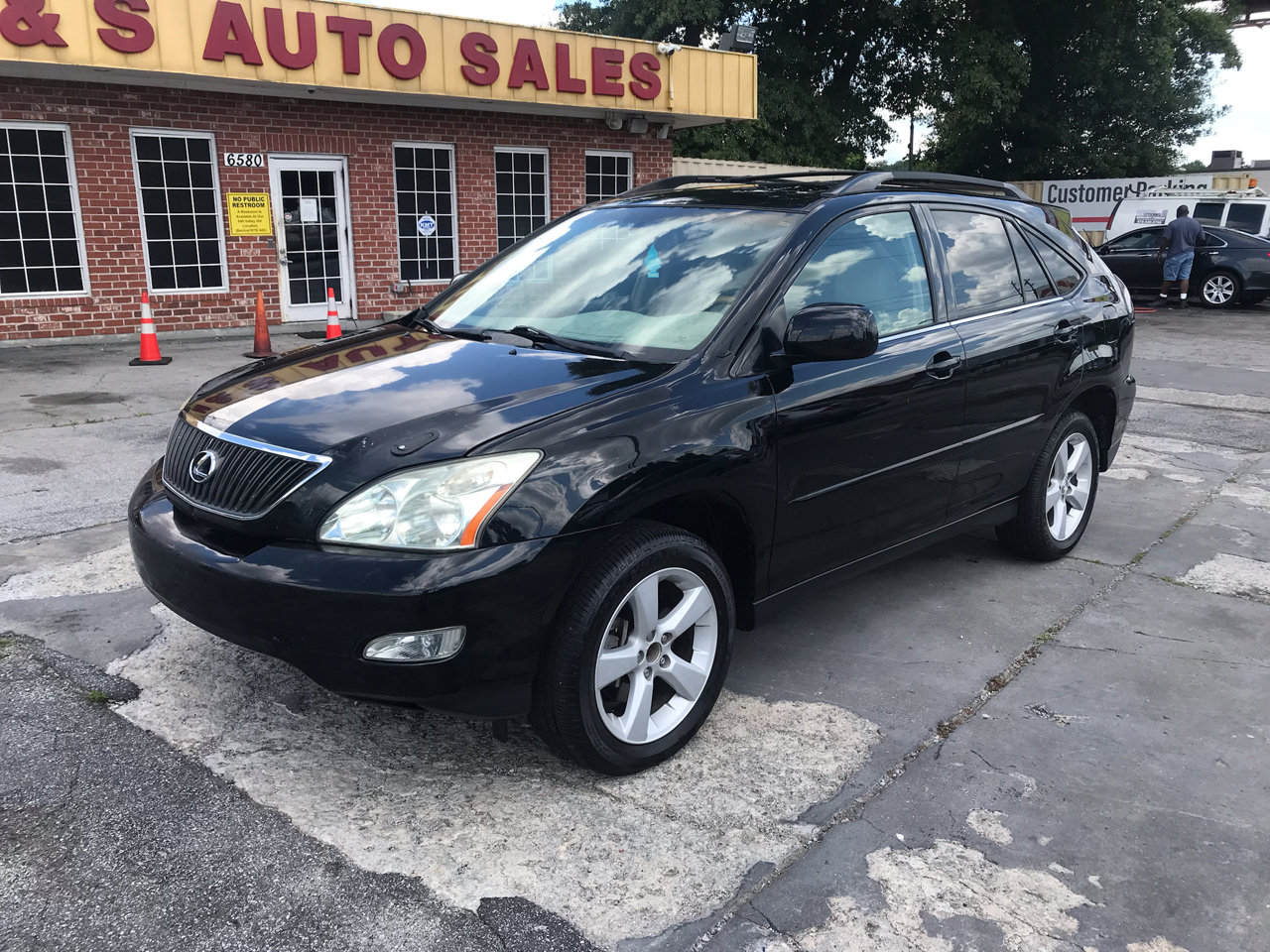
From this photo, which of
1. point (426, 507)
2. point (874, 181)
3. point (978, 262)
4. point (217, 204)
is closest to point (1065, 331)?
point (978, 262)

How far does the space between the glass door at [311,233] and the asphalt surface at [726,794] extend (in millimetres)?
9647

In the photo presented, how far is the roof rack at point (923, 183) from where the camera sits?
3.93 m

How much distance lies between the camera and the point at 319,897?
2455 millimetres

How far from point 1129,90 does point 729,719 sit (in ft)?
107

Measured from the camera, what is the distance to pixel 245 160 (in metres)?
12.9

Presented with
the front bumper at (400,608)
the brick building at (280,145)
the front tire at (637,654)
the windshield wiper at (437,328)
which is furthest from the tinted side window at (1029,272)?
the brick building at (280,145)

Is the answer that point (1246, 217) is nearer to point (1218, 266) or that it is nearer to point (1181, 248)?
point (1218, 266)

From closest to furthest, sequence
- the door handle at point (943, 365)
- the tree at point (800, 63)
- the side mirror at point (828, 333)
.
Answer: the side mirror at point (828, 333) → the door handle at point (943, 365) → the tree at point (800, 63)

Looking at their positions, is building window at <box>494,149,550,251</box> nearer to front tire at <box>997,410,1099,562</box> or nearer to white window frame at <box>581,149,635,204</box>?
white window frame at <box>581,149,635,204</box>

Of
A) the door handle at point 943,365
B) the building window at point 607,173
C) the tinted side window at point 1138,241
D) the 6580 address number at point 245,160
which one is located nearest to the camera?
the door handle at point 943,365

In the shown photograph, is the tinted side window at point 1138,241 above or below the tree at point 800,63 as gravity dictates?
below

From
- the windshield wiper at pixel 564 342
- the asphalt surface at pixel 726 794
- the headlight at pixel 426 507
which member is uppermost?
the windshield wiper at pixel 564 342

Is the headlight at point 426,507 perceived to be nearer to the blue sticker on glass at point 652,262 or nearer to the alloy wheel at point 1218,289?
the blue sticker on glass at point 652,262

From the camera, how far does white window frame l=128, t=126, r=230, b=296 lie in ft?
40.2
